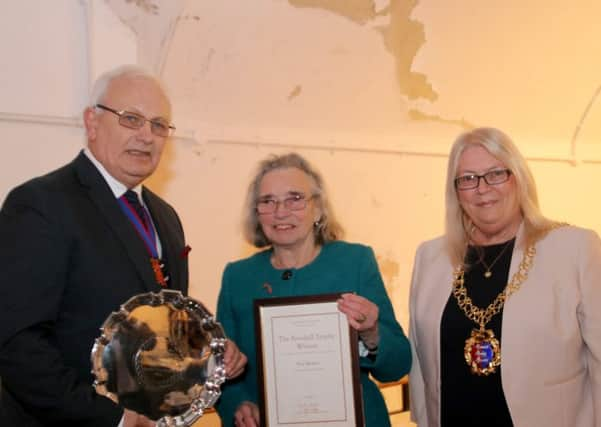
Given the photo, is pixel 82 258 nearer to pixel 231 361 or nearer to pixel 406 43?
pixel 231 361

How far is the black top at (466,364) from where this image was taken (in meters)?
2.54

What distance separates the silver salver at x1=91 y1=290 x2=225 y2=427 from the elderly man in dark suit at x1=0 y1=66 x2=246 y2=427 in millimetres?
59

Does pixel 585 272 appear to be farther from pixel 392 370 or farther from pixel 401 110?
pixel 401 110

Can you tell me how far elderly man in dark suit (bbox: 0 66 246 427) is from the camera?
1978mm

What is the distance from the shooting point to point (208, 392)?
86.0 inches

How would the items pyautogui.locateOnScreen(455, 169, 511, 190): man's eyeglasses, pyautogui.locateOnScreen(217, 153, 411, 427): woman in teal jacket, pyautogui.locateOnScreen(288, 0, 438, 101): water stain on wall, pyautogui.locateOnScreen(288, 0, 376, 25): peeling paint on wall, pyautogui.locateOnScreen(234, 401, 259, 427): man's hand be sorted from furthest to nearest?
pyautogui.locateOnScreen(288, 0, 438, 101): water stain on wall < pyautogui.locateOnScreen(288, 0, 376, 25): peeling paint on wall < pyautogui.locateOnScreen(455, 169, 511, 190): man's eyeglasses < pyautogui.locateOnScreen(217, 153, 411, 427): woman in teal jacket < pyautogui.locateOnScreen(234, 401, 259, 427): man's hand

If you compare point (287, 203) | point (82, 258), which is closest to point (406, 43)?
point (287, 203)

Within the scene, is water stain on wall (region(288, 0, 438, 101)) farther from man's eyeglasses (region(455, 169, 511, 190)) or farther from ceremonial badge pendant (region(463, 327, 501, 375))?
ceremonial badge pendant (region(463, 327, 501, 375))

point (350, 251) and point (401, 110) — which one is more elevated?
point (401, 110)

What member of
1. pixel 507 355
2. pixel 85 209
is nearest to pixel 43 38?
pixel 85 209

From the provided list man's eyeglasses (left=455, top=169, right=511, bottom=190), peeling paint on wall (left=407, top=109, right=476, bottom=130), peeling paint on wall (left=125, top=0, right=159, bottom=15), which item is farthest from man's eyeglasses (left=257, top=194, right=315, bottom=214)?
peeling paint on wall (left=407, top=109, right=476, bottom=130)

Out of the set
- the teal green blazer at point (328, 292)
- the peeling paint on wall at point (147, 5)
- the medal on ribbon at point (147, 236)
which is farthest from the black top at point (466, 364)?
the peeling paint on wall at point (147, 5)

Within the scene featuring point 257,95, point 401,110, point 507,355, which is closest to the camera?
point 507,355

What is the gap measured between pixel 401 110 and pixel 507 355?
4.15 metres
